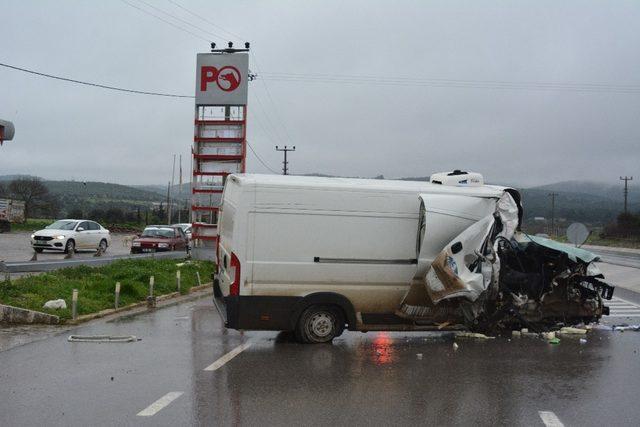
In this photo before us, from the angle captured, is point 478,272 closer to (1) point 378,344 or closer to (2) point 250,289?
(1) point 378,344

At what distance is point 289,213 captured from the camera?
384 inches

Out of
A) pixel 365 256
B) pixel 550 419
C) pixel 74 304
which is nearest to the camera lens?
pixel 550 419

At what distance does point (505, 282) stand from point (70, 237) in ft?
78.8

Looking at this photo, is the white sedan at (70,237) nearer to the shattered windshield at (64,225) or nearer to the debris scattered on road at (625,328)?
the shattered windshield at (64,225)

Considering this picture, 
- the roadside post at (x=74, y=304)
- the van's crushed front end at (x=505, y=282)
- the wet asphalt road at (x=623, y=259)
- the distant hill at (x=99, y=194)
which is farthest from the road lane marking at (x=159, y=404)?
the distant hill at (x=99, y=194)

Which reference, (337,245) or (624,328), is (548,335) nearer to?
(624,328)

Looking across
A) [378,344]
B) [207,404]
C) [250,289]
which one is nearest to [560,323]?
[378,344]

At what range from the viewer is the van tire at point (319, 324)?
32.9ft

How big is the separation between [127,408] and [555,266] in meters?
7.15

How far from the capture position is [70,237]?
30375 mm

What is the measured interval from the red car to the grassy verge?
12.3m

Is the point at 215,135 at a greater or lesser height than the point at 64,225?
greater

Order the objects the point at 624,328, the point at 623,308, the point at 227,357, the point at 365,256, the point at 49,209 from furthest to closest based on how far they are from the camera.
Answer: the point at 49,209 < the point at 623,308 < the point at 624,328 < the point at 365,256 < the point at 227,357

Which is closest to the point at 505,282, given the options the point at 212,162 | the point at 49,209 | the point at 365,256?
the point at 365,256
